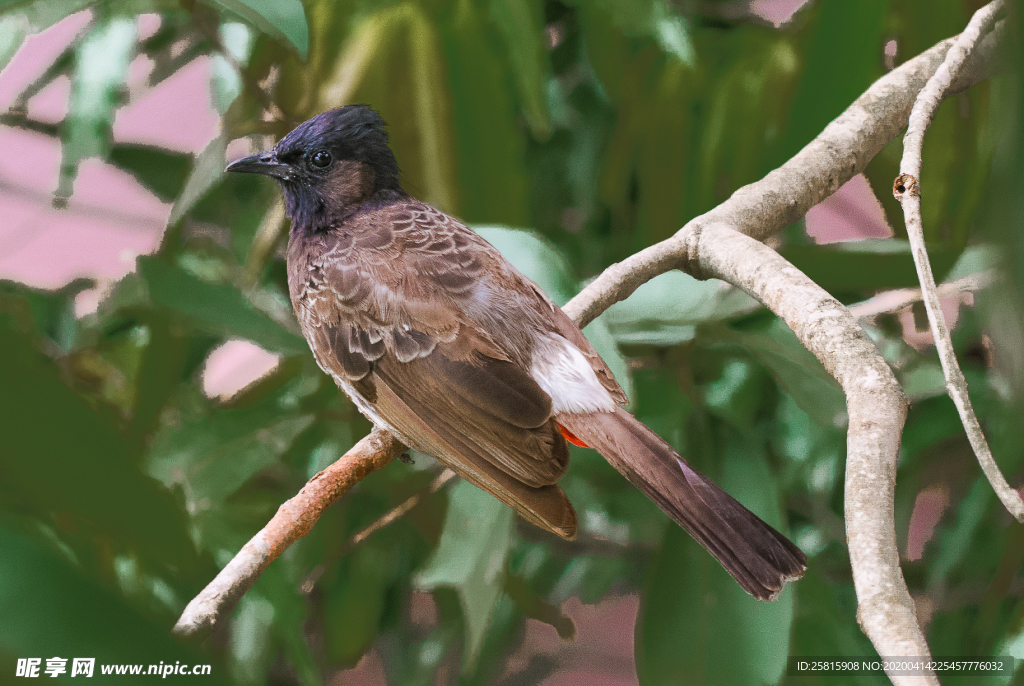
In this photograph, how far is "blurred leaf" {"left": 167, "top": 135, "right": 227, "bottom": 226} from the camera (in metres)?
1.30

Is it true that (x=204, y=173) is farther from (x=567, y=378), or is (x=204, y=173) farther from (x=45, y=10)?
(x=567, y=378)

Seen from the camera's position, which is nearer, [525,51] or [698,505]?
[698,505]

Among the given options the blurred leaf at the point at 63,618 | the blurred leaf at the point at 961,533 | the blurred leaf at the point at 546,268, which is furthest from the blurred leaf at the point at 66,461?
the blurred leaf at the point at 961,533

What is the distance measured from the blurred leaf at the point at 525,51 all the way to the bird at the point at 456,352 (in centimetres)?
27

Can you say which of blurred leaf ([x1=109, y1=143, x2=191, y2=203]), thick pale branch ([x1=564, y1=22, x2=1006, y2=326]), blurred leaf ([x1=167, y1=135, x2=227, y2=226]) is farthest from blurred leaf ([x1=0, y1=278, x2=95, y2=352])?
thick pale branch ([x1=564, y1=22, x2=1006, y2=326])

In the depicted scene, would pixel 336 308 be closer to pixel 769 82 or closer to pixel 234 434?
pixel 234 434

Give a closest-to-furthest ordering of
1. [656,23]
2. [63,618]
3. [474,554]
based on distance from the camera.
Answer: [63,618] → [474,554] → [656,23]

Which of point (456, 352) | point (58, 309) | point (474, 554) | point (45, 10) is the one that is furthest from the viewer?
point (58, 309)

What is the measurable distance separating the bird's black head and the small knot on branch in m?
0.64

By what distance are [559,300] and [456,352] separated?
249 millimetres

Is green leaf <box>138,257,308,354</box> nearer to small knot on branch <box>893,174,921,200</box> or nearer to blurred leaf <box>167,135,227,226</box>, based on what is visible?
blurred leaf <box>167,135,227,226</box>

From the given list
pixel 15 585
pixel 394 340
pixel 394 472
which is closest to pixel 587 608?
pixel 394 472

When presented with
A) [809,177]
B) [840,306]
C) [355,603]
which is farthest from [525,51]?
[355,603]

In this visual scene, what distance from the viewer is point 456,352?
2.78 feet
